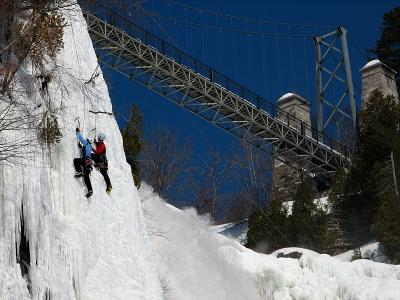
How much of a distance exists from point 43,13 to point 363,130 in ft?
49.9

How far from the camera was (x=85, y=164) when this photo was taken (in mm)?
A: 8711

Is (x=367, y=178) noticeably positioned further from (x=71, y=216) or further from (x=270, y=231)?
(x=71, y=216)

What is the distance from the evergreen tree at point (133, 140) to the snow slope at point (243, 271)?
1.39 meters

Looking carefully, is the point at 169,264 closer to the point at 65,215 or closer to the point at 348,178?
the point at 65,215

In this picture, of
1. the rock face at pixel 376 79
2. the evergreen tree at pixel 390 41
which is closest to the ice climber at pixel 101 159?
the rock face at pixel 376 79

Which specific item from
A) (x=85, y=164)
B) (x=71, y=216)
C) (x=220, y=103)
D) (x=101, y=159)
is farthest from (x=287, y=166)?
(x=71, y=216)

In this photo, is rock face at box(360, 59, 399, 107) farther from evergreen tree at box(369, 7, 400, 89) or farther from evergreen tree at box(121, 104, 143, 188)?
evergreen tree at box(121, 104, 143, 188)

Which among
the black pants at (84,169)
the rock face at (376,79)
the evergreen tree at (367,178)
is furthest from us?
the rock face at (376,79)

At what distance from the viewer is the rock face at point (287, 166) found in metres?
27.1

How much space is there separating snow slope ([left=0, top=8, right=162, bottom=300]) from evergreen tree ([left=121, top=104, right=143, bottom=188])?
4135mm

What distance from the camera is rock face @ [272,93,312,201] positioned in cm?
2712

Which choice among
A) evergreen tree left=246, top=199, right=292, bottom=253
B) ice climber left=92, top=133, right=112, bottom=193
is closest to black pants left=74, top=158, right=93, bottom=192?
ice climber left=92, top=133, right=112, bottom=193

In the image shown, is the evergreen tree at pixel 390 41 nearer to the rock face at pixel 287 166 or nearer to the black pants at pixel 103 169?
the rock face at pixel 287 166

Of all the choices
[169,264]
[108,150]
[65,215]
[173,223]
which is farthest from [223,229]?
[65,215]
